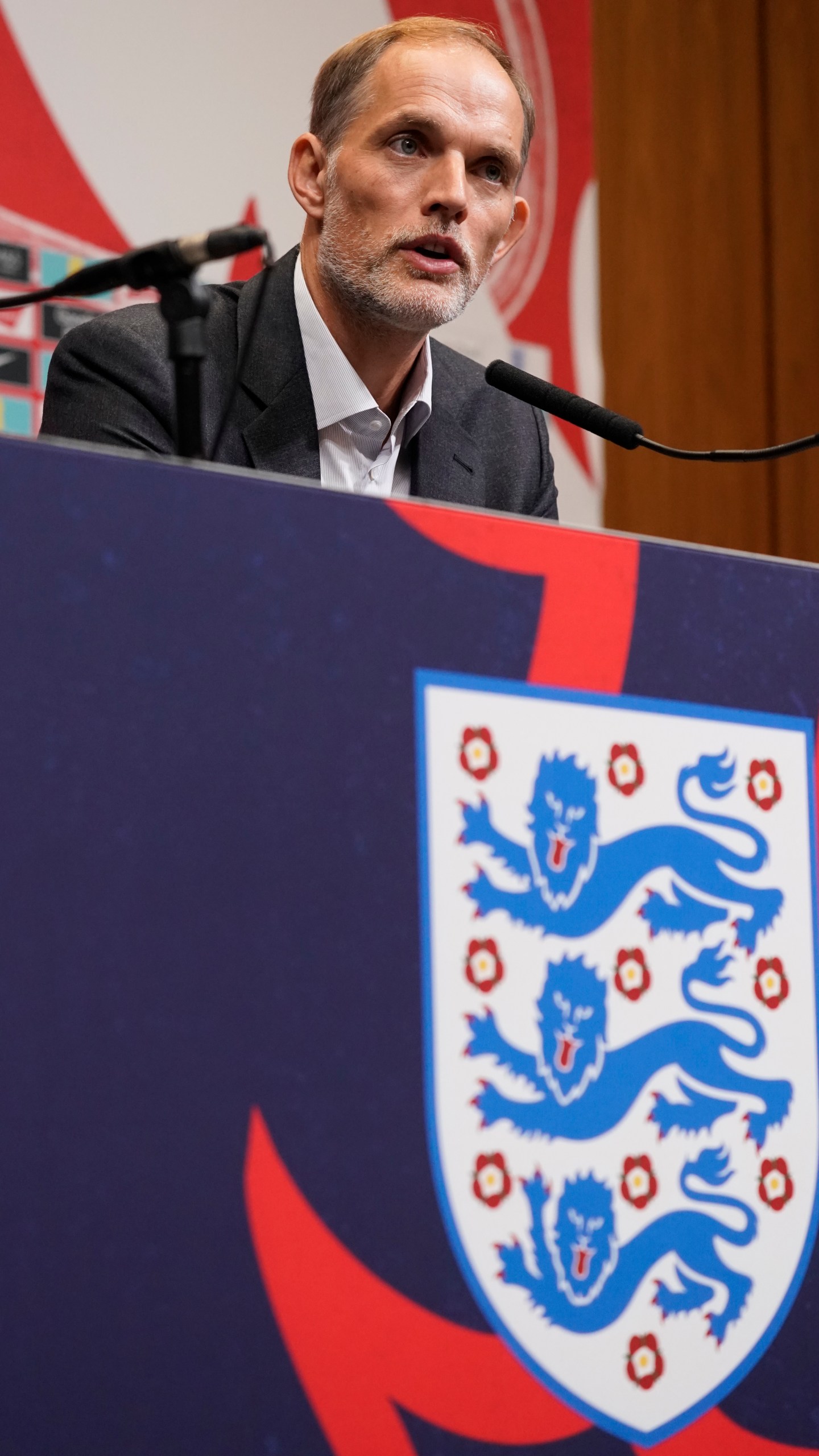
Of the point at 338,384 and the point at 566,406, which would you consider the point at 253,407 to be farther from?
the point at 566,406

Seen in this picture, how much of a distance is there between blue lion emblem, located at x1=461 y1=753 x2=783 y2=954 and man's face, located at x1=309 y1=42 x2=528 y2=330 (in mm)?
794

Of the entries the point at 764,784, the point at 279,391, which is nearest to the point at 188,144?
the point at 279,391

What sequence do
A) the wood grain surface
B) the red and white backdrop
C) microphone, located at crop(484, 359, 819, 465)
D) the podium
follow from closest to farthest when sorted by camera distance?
the podium → microphone, located at crop(484, 359, 819, 465) → the red and white backdrop → the wood grain surface

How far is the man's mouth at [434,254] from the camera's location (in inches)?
58.3

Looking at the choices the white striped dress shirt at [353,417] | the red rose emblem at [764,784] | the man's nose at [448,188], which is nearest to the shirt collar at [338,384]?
the white striped dress shirt at [353,417]

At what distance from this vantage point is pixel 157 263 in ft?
2.78

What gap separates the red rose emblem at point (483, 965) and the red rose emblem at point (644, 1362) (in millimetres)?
185

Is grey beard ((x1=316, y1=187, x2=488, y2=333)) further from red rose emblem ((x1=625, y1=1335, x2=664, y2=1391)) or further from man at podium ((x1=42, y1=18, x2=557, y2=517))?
red rose emblem ((x1=625, y1=1335, x2=664, y2=1391))

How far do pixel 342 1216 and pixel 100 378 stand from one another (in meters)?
0.93

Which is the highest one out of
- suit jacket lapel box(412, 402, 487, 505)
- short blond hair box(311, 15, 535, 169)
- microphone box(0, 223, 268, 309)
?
short blond hair box(311, 15, 535, 169)

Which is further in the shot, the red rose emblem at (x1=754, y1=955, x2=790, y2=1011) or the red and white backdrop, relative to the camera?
the red and white backdrop

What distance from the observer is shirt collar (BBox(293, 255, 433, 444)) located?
149cm

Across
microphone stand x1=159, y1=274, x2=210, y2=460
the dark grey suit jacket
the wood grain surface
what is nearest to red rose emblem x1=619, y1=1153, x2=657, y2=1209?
microphone stand x1=159, y1=274, x2=210, y2=460

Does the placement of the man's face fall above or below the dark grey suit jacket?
above
